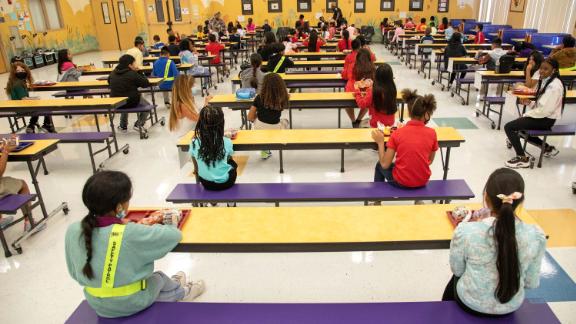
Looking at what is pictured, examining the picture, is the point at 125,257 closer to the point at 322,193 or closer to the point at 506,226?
the point at 506,226

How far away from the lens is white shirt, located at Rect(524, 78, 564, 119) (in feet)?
15.2

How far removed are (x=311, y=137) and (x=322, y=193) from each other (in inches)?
33.3

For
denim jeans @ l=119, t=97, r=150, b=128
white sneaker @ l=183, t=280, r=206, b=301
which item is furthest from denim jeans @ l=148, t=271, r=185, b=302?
denim jeans @ l=119, t=97, r=150, b=128

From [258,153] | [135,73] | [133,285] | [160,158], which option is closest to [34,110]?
[135,73]

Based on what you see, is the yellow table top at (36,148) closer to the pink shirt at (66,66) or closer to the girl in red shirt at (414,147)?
the girl in red shirt at (414,147)

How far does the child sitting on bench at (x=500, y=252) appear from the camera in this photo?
1.63 metres

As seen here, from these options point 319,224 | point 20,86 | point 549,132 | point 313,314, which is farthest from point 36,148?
point 549,132

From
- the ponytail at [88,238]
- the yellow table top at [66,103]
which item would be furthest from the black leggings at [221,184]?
the yellow table top at [66,103]

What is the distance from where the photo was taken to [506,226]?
1609mm

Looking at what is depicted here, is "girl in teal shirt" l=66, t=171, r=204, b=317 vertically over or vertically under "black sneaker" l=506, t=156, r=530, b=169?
over

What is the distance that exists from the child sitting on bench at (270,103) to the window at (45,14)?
45.0 feet

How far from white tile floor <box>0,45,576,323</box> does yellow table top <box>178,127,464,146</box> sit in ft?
2.65

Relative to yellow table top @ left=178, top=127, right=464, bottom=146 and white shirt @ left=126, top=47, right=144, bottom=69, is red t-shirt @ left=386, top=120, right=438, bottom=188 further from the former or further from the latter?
white shirt @ left=126, top=47, right=144, bottom=69

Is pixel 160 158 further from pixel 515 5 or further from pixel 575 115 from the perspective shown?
pixel 515 5
